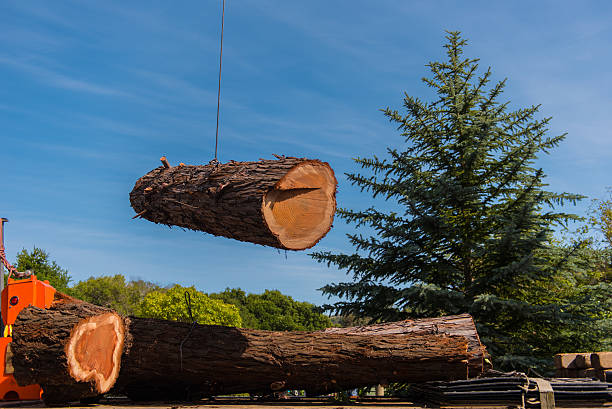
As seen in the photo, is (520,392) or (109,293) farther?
(109,293)

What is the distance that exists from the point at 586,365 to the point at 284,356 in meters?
4.55

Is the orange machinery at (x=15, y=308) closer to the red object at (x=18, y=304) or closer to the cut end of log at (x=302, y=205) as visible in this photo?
the red object at (x=18, y=304)

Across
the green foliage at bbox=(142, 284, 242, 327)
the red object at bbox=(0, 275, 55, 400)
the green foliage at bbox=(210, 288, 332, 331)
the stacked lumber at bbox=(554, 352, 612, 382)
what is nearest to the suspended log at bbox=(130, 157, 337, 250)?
the red object at bbox=(0, 275, 55, 400)

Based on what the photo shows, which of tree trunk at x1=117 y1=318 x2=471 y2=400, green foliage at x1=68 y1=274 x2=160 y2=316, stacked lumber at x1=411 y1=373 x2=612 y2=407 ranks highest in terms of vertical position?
green foliage at x1=68 y1=274 x2=160 y2=316

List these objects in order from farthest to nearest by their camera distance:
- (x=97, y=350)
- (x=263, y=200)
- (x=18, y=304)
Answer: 1. (x=18, y=304)
2. (x=97, y=350)
3. (x=263, y=200)

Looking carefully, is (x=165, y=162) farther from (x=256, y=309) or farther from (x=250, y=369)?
(x=256, y=309)

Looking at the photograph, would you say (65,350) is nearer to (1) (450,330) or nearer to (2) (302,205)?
(2) (302,205)

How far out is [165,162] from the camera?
6.41m

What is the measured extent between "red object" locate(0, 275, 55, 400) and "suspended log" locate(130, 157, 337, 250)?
284 centimetres

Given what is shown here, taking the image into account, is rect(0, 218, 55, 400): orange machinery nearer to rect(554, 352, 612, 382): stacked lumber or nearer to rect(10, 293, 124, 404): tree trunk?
rect(10, 293, 124, 404): tree trunk

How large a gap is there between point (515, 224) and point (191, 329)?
20.9 ft

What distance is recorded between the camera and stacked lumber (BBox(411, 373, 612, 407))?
4996 mm

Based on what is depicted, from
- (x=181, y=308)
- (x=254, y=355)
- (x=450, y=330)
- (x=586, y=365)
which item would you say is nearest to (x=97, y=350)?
(x=254, y=355)

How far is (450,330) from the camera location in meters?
6.03
